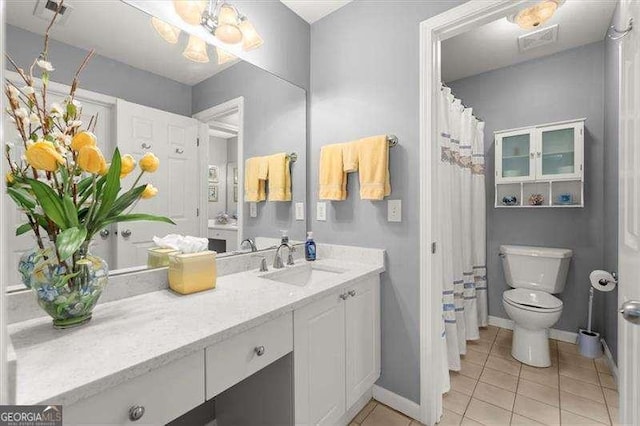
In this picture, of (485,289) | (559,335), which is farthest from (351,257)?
(559,335)

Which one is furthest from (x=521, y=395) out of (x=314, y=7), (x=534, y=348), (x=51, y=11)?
(x=51, y=11)

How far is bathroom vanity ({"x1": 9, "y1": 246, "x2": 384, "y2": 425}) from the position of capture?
669 mm

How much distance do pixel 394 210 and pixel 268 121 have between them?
3.32ft

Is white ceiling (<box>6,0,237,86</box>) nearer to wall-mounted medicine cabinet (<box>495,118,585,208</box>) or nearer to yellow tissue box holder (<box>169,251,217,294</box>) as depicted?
yellow tissue box holder (<box>169,251,217,294</box>)

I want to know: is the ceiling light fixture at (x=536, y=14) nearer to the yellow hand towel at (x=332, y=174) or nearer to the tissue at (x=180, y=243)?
the yellow hand towel at (x=332, y=174)

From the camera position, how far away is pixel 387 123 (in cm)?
176

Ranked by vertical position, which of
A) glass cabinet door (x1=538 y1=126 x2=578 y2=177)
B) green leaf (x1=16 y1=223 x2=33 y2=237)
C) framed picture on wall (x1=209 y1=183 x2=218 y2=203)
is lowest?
green leaf (x1=16 y1=223 x2=33 y2=237)

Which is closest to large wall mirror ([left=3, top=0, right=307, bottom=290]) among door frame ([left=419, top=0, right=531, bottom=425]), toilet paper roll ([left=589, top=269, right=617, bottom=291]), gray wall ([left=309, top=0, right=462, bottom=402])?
gray wall ([left=309, top=0, right=462, bottom=402])

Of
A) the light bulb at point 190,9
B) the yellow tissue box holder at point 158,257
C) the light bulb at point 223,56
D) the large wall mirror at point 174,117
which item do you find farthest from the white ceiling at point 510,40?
the yellow tissue box holder at point 158,257

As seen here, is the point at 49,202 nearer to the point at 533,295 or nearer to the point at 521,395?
the point at 521,395

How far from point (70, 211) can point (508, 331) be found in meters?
3.43

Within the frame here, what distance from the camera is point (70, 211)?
85 cm

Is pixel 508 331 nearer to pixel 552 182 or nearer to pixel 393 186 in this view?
pixel 552 182

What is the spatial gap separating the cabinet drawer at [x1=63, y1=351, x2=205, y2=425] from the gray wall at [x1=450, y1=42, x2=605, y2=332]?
119 inches
